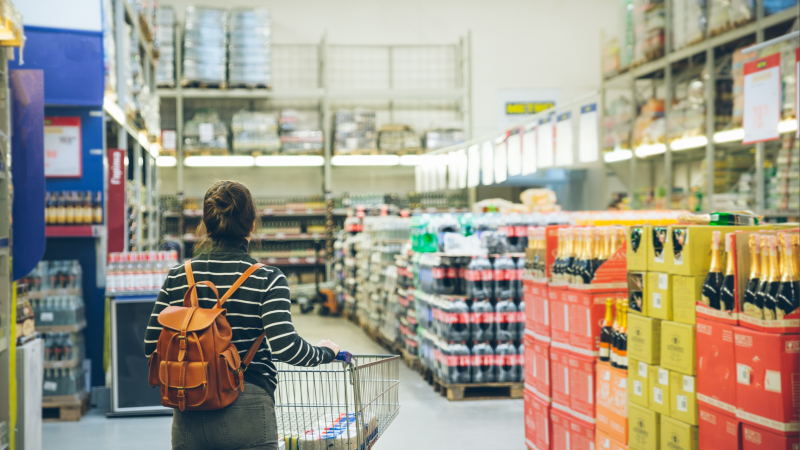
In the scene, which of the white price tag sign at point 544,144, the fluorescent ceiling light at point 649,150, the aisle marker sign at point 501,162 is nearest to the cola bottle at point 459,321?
the white price tag sign at point 544,144

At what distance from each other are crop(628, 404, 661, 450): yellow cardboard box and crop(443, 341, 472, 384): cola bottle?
9.14 ft

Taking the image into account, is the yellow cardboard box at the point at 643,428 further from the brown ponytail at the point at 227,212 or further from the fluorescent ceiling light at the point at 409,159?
the fluorescent ceiling light at the point at 409,159

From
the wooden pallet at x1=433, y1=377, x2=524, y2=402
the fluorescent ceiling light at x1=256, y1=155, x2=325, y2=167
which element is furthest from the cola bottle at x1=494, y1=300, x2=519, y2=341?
the fluorescent ceiling light at x1=256, y1=155, x2=325, y2=167

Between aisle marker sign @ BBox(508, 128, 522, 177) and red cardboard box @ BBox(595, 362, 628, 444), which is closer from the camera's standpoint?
red cardboard box @ BBox(595, 362, 628, 444)

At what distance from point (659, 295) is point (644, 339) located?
0.71ft

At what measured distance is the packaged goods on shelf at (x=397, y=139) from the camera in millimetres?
13633

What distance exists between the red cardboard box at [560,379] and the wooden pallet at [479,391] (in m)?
2.04

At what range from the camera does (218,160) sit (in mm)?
13430

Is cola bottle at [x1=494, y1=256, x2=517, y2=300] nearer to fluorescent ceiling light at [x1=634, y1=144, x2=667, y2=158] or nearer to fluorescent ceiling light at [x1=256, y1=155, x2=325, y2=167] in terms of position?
fluorescent ceiling light at [x1=634, y1=144, x2=667, y2=158]

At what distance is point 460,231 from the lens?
6332 mm

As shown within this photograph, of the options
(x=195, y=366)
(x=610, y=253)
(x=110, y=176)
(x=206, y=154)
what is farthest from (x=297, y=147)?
(x=195, y=366)

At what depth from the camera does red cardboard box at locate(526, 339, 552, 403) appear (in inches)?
164

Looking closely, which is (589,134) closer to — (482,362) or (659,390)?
(482,362)

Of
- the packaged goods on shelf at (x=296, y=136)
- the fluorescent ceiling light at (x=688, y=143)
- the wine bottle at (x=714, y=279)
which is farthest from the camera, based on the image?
the packaged goods on shelf at (x=296, y=136)
